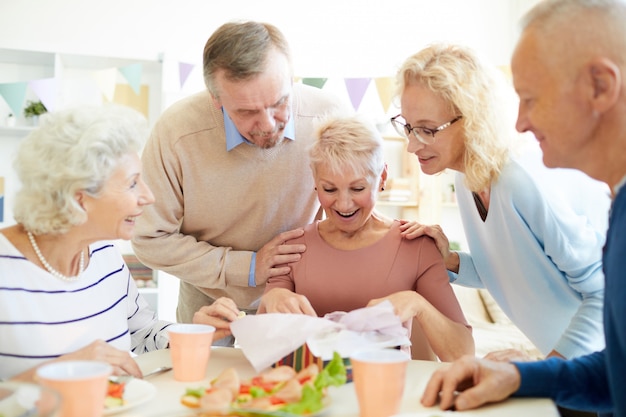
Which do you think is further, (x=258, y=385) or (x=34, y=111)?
(x=34, y=111)

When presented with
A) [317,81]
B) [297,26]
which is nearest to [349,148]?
[317,81]

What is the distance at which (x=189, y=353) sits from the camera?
124 centimetres

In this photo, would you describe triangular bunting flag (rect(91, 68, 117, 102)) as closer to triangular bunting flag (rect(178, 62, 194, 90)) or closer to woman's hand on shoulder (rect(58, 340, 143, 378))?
triangular bunting flag (rect(178, 62, 194, 90))

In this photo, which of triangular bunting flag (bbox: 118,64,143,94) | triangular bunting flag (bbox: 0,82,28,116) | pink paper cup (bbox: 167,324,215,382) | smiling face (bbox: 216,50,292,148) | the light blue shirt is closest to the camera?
pink paper cup (bbox: 167,324,215,382)

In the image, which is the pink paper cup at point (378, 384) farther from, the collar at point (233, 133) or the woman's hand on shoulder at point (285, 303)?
the collar at point (233, 133)

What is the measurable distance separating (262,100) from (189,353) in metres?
0.84

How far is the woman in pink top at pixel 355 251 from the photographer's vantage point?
5.72 ft

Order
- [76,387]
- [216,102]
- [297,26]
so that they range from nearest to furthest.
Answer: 1. [76,387]
2. [216,102]
3. [297,26]

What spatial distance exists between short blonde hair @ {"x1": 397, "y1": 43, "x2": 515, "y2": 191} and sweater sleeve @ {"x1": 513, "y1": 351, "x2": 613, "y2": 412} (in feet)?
2.15

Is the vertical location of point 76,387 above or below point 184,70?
below

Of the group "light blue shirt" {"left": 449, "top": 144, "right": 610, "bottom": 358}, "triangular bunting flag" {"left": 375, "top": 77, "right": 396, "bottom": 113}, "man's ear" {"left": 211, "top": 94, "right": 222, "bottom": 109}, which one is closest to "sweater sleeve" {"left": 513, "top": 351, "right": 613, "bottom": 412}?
"light blue shirt" {"left": 449, "top": 144, "right": 610, "bottom": 358}

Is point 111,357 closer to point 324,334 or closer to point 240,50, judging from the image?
point 324,334

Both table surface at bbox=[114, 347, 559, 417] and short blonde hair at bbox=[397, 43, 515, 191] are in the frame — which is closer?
table surface at bbox=[114, 347, 559, 417]

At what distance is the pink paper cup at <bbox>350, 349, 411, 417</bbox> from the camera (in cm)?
100
